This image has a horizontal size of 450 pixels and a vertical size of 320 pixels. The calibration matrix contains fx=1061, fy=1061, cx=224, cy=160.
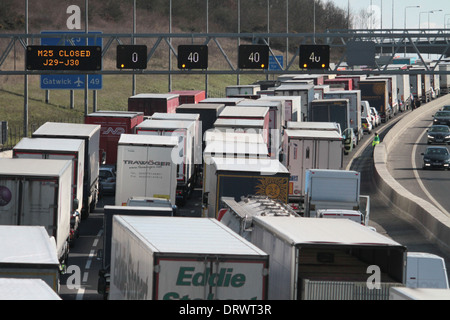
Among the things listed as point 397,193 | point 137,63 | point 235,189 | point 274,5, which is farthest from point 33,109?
point 274,5

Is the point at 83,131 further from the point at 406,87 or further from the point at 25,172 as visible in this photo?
the point at 406,87

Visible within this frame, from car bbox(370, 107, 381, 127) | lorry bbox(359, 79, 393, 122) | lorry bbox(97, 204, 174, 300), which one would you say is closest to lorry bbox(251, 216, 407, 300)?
lorry bbox(97, 204, 174, 300)

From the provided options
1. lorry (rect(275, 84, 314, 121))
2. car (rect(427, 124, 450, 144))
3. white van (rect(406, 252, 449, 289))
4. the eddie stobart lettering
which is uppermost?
lorry (rect(275, 84, 314, 121))

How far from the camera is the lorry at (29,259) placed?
1533 centimetres

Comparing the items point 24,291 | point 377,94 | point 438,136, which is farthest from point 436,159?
point 24,291

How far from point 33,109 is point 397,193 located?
40639mm

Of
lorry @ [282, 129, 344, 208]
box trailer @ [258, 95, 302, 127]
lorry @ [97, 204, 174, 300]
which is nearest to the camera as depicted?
lorry @ [97, 204, 174, 300]

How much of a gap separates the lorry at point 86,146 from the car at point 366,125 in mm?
38775

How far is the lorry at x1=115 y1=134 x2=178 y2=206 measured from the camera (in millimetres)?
33875

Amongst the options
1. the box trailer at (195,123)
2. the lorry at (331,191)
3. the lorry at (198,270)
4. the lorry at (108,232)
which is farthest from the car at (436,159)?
the lorry at (198,270)

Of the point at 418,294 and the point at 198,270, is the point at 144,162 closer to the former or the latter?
the point at 198,270

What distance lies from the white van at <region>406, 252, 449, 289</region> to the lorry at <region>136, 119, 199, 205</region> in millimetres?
16563

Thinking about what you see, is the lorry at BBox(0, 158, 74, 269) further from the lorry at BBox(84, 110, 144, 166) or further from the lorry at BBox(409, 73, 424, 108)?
the lorry at BBox(409, 73, 424, 108)

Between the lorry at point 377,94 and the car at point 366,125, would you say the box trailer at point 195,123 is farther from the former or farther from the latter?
the lorry at point 377,94
